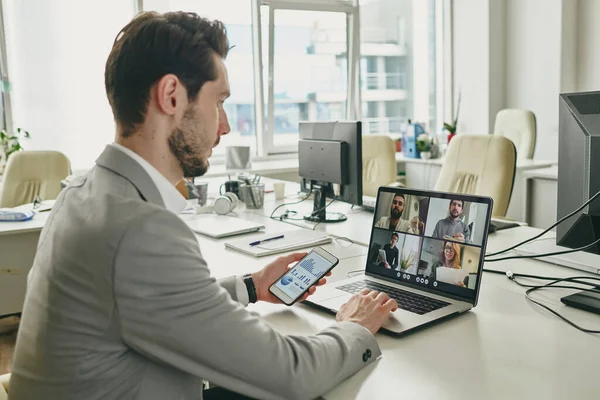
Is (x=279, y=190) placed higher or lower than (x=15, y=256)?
higher

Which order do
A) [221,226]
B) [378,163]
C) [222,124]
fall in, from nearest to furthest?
[222,124] < [221,226] < [378,163]

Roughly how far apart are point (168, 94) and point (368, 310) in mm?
633

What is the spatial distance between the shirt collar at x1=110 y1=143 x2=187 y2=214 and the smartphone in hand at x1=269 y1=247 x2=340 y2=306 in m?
0.44

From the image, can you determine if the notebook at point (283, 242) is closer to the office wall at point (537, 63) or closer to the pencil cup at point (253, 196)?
the pencil cup at point (253, 196)

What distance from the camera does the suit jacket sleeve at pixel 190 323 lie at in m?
0.91

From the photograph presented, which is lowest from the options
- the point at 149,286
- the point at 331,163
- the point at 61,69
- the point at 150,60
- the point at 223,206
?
the point at 223,206

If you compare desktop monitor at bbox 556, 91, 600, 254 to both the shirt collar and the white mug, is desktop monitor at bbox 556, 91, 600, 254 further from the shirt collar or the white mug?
the white mug

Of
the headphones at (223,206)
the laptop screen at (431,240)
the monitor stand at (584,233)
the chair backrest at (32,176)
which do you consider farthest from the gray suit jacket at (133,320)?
the chair backrest at (32,176)

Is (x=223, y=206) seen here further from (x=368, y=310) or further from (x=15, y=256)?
(x=368, y=310)

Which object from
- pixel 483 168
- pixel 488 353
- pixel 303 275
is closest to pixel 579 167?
pixel 488 353

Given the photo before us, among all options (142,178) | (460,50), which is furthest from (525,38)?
(142,178)

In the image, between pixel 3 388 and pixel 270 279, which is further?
Answer: pixel 270 279

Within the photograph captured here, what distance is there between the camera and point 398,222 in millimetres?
1595

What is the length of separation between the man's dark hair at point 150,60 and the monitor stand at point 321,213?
1579mm
